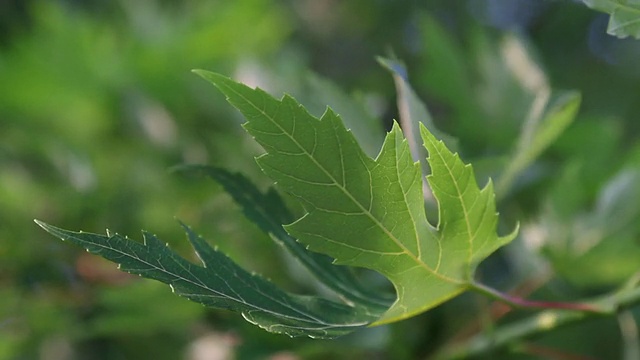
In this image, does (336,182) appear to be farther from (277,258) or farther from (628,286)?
(277,258)

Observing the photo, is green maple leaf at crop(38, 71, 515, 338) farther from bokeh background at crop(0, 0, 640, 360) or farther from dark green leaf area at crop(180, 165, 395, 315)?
bokeh background at crop(0, 0, 640, 360)

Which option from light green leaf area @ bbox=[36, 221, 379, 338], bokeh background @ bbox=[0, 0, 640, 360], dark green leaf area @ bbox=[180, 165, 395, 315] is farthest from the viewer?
bokeh background @ bbox=[0, 0, 640, 360]

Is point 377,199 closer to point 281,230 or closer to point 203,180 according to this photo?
point 281,230

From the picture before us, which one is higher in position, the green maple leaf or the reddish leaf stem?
the green maple leaf

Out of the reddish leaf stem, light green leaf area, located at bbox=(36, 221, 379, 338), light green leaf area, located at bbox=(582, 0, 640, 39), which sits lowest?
the reddish leaf stem

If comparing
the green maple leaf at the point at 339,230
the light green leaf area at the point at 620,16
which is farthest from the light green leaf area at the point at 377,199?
the light green leaf area at the point at 620,16

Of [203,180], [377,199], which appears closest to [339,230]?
[377,199]

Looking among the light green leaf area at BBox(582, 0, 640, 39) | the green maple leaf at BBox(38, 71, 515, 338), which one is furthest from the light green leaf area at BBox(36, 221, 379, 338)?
the light green leaf area at BBox(582, 0, 640, 39)
